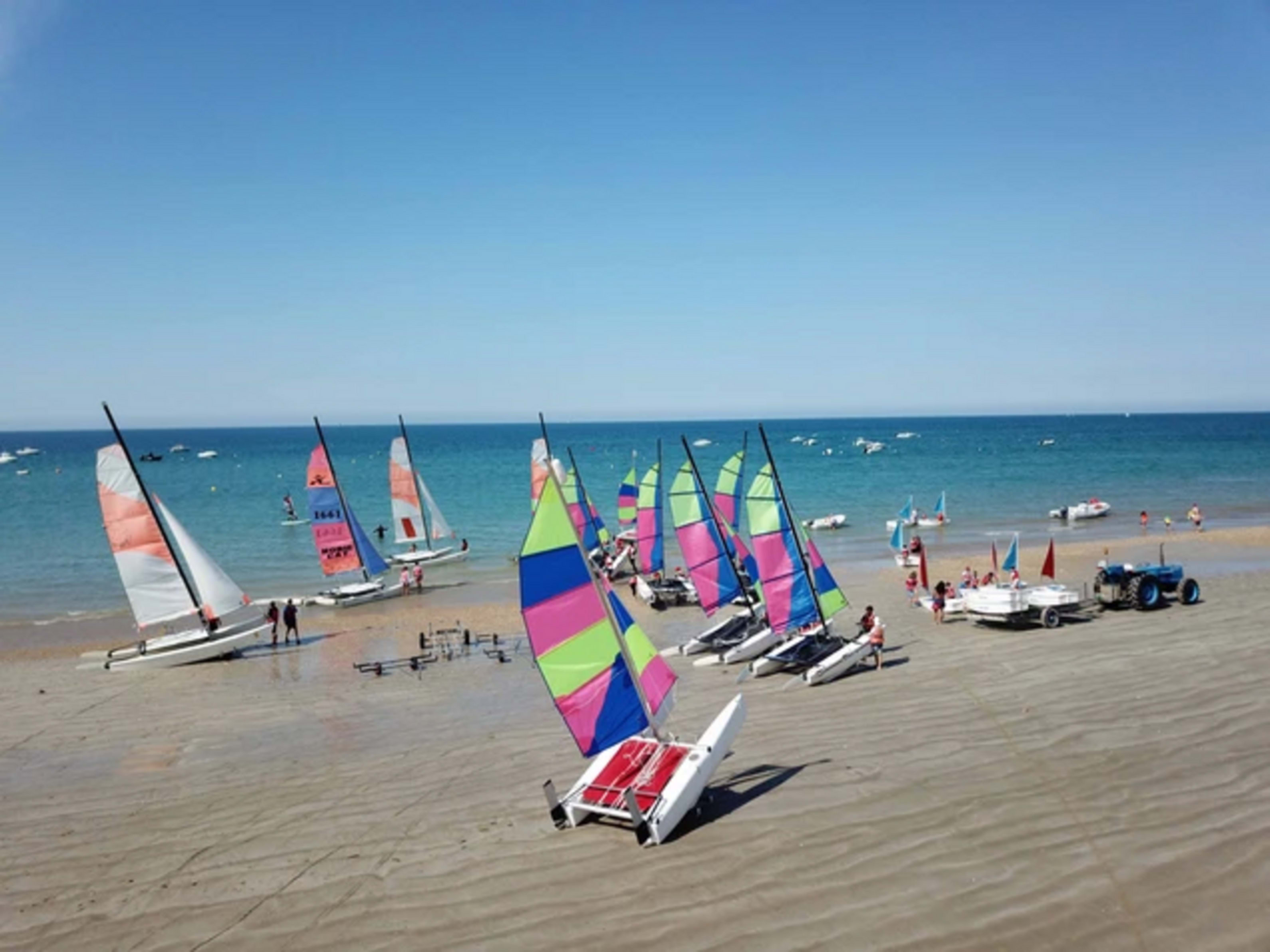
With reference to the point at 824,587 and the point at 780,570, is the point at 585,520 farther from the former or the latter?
the point at 780,570

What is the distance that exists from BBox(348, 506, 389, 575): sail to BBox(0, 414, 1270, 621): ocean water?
3.33 metres

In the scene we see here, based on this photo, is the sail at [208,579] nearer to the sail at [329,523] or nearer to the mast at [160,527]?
the mast at [160,527]

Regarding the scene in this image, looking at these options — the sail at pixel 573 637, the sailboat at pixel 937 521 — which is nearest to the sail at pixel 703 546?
the sail at pixel 573 637

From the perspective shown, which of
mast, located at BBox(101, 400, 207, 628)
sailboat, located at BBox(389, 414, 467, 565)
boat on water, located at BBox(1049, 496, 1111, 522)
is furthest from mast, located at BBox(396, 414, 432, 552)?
boat on water, located at BBox(1049, 496, 1111, 522)

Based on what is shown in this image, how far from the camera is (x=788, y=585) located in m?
19.1

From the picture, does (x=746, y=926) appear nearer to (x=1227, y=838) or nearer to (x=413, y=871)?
(x=413, y=871)

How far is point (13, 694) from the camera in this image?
2103cm

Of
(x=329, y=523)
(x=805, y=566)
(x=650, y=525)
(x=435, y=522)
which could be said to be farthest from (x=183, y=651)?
(x=435, y=522)

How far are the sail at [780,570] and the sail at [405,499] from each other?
87.6 ft

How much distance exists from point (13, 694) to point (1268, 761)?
2457cm

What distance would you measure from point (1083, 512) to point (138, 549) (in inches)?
1781

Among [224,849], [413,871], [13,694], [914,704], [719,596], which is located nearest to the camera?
[413,871]

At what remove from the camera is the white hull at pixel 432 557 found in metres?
41.6

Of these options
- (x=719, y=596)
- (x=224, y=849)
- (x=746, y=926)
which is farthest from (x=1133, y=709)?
(x=224, y=849)
